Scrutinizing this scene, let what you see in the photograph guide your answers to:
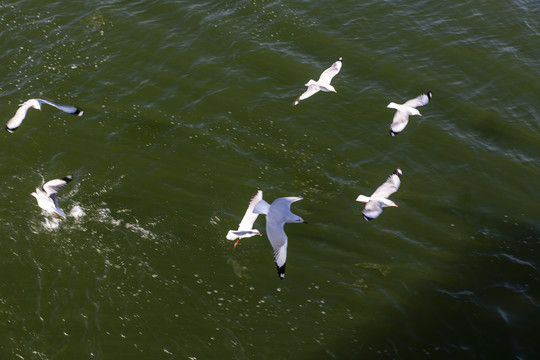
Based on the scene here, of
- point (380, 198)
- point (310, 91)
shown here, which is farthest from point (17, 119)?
point (380, 198)

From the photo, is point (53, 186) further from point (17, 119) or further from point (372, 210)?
point (372, 210)

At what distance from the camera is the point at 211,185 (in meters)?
17.8

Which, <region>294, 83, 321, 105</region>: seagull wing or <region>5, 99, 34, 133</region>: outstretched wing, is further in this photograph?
<region>294, 83, 321, 105</region>: seagull wing

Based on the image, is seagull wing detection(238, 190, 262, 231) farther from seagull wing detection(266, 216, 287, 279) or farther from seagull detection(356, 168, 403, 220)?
seagull detection(356, 168, 403, 220)

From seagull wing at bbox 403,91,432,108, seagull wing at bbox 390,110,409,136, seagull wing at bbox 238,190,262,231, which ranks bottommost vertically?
seagull wing at bbox 238,190,262,231

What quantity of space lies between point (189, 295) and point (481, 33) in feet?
58.2

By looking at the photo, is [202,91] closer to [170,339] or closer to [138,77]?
[138,77]

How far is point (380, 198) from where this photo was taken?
16.2 m

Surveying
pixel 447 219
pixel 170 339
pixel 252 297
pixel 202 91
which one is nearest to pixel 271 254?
pixel 252 297

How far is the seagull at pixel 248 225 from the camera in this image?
15.0 meters

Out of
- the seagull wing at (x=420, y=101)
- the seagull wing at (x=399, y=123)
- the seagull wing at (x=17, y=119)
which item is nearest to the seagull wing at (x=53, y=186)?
the seagull wing at (x=17, y=119)

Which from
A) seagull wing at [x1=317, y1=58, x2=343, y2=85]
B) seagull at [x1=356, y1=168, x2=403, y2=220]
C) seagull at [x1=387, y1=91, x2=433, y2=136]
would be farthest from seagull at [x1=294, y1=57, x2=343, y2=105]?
seagull at [x1=356, y1=168, x2=403, y2=220]

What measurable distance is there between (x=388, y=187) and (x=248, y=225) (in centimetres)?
437

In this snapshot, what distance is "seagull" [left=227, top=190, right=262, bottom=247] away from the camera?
1497 cm
